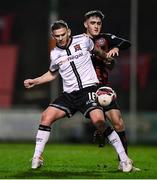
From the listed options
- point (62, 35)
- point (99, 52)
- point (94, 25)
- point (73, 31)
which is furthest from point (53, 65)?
point (73, 31)

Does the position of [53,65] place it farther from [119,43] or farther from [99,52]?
[119,43]

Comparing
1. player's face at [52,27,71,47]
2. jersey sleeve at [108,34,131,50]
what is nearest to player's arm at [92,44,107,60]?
jersey sleeve at [108,34,131,50]

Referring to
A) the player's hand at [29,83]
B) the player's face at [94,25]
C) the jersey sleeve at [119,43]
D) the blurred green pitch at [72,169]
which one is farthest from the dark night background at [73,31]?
the player's face at [94,25]

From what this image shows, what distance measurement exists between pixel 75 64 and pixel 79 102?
593 millimetres

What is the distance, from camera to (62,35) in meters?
12.4

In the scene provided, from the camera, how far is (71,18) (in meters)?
40.6

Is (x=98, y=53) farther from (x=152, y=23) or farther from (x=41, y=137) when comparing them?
(x=152, y=23)

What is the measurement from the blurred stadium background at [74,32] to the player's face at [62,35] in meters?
22.4

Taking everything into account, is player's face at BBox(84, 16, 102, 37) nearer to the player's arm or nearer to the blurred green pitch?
the player's arm

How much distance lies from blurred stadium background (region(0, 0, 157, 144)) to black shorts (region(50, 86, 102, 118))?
2232cm

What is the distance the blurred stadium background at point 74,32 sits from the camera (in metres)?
37.3

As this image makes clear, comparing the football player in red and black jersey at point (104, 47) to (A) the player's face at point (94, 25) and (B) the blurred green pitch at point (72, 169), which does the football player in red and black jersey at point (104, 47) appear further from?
(B) the blurred green pitch at point (72, 169)

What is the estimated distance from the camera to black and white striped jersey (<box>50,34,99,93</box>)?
40.9 feet

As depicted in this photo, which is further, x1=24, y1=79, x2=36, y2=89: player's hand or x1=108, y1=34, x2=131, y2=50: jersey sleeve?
x1=108, y1=34, x2=131, y2=50: jersey sleeve
